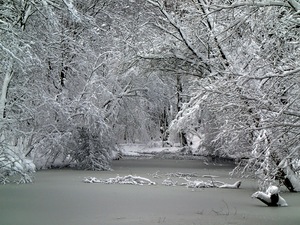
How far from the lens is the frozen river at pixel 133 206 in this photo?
336 inches

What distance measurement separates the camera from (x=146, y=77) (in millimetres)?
20656

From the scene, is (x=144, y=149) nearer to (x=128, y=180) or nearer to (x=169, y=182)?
(x=128, y=180)

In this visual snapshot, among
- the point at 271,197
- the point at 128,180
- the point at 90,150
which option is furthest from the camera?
the point at 90,150

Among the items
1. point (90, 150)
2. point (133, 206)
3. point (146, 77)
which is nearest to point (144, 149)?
point (90, 150)

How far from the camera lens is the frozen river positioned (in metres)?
8.52

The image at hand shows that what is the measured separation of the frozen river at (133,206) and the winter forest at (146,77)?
2.62 ft

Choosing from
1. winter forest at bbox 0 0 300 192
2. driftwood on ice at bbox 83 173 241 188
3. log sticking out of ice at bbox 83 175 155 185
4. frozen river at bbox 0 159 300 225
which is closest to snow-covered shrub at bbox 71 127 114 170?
winter forest at bbox 0 0 300 192

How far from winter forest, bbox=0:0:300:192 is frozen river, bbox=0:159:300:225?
0.80m

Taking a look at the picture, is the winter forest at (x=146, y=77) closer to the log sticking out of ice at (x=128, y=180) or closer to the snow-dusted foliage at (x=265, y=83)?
the snow-dusted foliage at (x=265, y=83)

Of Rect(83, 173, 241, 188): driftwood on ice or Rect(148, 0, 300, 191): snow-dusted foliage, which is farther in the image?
Rect(83, 173, 241, 188): driftwood on ice

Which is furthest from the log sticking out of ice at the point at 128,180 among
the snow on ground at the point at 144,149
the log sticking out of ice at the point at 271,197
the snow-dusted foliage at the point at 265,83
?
the snow on ground at the point at 144,149

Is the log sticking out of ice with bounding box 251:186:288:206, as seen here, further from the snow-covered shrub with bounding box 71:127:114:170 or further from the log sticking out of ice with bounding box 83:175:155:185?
the snow-covered shrub with bounding box 71:127:114:170

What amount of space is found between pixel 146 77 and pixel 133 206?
36.2ft

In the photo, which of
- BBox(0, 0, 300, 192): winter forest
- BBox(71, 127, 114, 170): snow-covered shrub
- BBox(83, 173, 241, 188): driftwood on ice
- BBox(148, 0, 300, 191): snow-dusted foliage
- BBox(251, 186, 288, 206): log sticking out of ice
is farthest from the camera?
BBox(71, 127, 114, 170): snow-covered shrub
